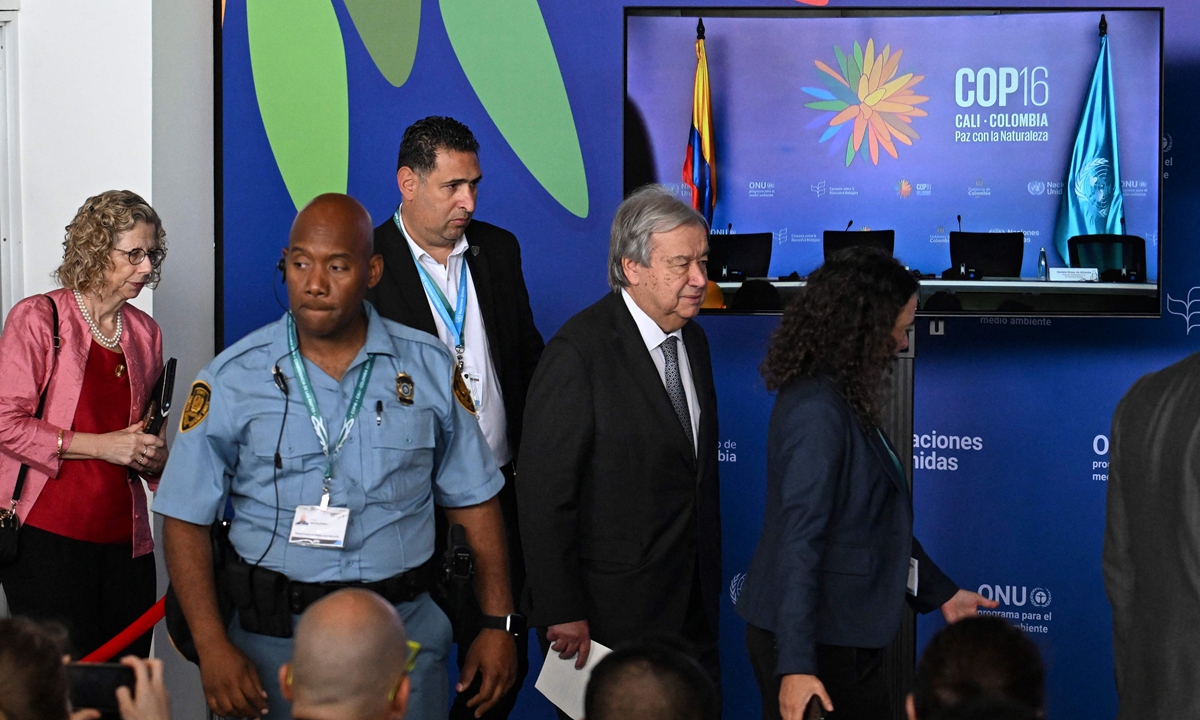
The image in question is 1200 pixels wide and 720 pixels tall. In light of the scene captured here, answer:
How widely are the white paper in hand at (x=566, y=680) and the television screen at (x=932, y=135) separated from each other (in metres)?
1.79

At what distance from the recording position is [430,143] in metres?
3.32

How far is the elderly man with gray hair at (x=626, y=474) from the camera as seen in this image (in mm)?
2703

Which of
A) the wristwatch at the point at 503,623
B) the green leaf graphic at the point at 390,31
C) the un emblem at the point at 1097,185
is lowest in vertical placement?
the wristwatch at the point at 503,623

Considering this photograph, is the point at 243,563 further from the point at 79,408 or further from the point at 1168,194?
the point at 1168,194

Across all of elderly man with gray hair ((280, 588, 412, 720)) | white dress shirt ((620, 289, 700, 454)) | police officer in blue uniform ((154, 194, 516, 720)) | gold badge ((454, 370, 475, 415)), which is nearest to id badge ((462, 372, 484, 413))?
white dress shirt ((620, 289, 700, 454))

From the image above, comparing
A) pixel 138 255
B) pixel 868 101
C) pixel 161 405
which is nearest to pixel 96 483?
pixel 161 405

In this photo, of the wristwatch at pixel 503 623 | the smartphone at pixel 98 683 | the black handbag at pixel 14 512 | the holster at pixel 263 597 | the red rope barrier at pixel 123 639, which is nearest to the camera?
the smartphone at pixel 98 683

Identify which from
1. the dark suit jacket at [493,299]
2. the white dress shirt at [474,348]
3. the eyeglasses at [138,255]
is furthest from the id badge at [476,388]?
the eyeglasses at [138,255]

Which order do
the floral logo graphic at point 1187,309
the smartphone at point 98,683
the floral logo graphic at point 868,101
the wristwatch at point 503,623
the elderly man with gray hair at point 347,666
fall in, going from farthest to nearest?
the floral logo graphic at point 1187,309 < the floral logo graphic at point 868,101 < the wristwatch at point 503,623 < the smartphone at point 98,683 < the elderly man with gray hair at point 347,666

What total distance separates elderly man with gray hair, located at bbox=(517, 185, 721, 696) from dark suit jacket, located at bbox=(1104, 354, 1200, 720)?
3.36 feet

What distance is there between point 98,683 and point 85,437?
1467 millimetres

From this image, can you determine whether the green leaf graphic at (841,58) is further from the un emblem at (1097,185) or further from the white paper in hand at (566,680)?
the white paper in hand at (566,680)

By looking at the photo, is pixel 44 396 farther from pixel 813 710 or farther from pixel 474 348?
pixel 813 710

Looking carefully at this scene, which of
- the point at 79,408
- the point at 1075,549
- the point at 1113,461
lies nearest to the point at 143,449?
the point at 79,408
